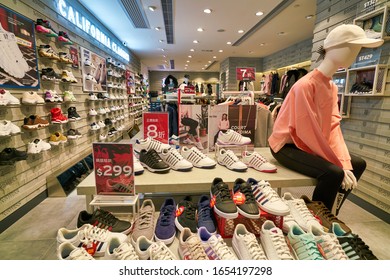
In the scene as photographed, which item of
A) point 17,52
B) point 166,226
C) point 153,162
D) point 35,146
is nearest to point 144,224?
point 166,226

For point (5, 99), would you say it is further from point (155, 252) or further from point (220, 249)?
point (220, 249)

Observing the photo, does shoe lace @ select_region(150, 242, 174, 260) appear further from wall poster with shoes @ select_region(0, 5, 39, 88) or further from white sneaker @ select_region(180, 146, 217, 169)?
wall poster with shoes @ select_region(0, 5, 39, 88)

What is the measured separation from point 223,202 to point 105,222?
0.58 meters

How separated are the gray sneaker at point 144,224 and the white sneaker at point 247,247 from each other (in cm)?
39

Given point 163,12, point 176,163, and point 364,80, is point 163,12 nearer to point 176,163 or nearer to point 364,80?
point 364,80

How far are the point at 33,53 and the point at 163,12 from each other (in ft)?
10.5

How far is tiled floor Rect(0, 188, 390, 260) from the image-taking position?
1822 millimetres

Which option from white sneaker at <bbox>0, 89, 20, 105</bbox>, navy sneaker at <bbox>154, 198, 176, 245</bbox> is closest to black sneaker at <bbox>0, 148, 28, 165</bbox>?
white sneaker at <bbox>0, 89, 20, 105</bbox>

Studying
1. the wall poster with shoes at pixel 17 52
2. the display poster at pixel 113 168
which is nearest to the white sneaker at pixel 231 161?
the display poster at pixel 113 168

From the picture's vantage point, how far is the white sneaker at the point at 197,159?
59.5 inches

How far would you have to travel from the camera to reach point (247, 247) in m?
0.84

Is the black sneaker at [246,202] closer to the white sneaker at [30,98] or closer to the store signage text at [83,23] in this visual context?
the white sneaker at [30,98]
